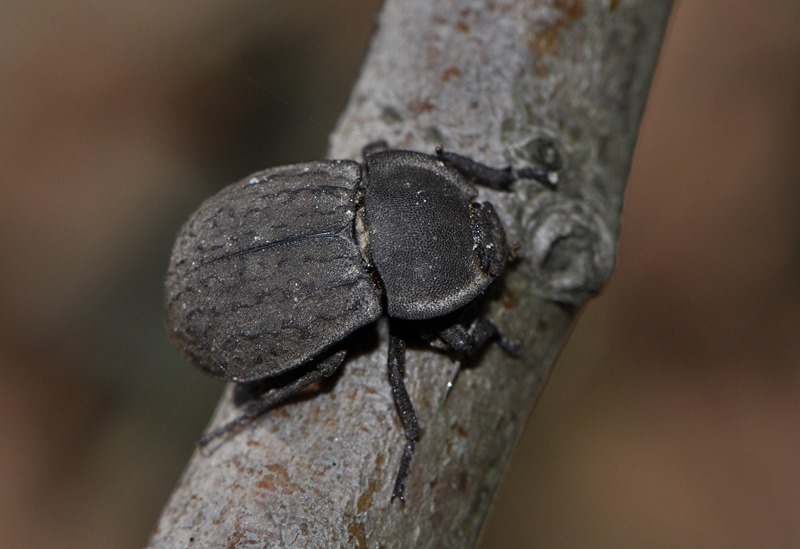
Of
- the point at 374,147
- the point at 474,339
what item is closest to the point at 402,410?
the point at 474,339

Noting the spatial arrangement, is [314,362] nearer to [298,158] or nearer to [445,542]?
[445,542]

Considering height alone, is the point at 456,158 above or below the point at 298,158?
above

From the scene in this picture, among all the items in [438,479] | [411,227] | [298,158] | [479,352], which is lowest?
[298,158]

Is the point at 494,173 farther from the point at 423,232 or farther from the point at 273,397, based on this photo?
the point at 273,397

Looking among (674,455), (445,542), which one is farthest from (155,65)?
(674,455)

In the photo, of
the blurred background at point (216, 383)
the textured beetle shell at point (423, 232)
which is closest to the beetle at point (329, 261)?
the textured beetle shell at point (423, 232)

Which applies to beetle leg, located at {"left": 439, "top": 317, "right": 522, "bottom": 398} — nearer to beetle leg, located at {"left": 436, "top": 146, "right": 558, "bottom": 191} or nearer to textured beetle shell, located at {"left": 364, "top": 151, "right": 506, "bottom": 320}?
textured beetle shell, located at {"left": 364, "top": 151, "right": 506, "bottom": 320}

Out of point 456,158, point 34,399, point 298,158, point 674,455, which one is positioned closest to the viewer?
point 456,158

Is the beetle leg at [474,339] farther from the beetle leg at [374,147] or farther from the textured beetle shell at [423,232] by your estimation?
the beetle leg at [374,147]
